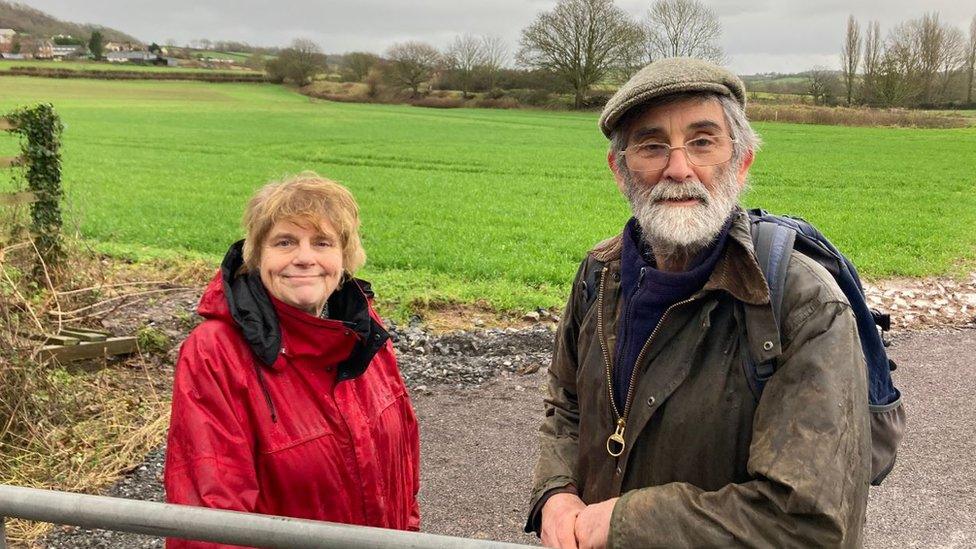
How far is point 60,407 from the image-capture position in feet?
18.3

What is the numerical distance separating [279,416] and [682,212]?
1424 millimetres

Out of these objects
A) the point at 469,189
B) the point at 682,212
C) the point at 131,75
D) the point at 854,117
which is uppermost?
the point at 131,75

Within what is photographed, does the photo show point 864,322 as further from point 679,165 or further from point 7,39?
point 7,39

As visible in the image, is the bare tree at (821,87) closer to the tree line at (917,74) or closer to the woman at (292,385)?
the tree line at (917,74)

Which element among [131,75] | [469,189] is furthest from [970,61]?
[131,75]

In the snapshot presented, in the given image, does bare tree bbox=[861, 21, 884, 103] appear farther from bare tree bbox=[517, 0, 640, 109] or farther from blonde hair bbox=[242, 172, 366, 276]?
blonde hair bbox=[242, 172, 366, 276]

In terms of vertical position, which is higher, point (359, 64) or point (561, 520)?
point (359, 64)

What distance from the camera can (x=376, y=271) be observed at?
1152 centimetres

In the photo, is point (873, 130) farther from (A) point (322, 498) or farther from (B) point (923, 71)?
(A) point (322, 498)

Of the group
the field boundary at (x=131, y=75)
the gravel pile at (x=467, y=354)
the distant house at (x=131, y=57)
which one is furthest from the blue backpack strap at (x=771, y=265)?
the distant house at (x=131, y=57)

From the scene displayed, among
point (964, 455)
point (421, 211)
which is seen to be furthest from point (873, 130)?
point (964, 455)

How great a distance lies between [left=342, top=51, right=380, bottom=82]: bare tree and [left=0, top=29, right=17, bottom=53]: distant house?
3406 centimetres

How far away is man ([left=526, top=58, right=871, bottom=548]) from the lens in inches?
66.1

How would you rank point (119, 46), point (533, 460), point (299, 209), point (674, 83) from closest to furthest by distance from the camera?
point (674, 83) → point (299, 209) → point (533, 460) → point (119, 46)
